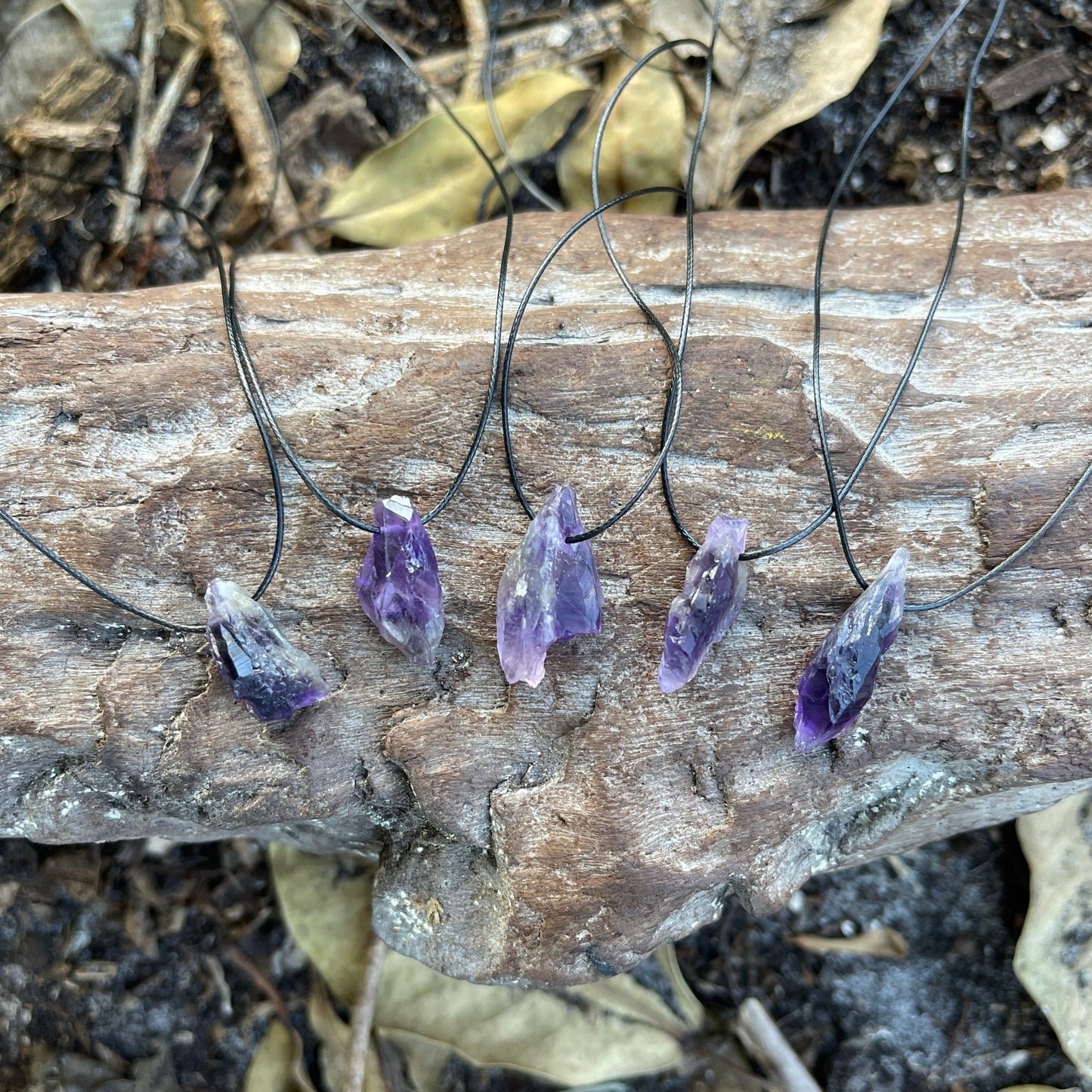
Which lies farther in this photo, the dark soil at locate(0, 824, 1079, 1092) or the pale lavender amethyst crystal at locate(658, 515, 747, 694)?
the dark soil at locate(0, 824, 1079, 1092)

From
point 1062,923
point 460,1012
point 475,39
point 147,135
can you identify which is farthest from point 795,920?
point 147,135

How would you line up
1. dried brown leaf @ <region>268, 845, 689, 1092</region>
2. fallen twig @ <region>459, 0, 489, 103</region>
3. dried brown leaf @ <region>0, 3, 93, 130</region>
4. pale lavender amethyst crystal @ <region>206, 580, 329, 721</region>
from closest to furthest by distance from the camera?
pale lavender amethyst crystal @ <region>206, 580, 329, 721</region>, dried brown leaf @ <region>268, 845, 689, 1092</region>, dried brown leaf @ <region>0, 3, 93, 130</region>, fallen twig @ <region>459, 0, 489, 103</region>

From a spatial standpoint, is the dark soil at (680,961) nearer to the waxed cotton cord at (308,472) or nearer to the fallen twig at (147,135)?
the waxed cotton cord at (308,472)

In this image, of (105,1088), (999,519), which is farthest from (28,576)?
(999,519)

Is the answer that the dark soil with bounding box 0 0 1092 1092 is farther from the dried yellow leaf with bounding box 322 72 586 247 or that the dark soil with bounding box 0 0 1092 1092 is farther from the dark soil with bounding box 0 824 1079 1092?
the dried yellow leaf with bounding box 322 72 586 247

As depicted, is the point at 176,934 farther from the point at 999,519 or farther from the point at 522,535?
the point at 999,519

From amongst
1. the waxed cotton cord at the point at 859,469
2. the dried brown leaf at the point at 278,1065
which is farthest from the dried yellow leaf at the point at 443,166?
the dried brown leaf at the point at 278,1065

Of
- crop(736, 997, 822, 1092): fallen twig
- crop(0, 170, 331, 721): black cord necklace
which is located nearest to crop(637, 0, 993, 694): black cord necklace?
crop(0, 170, 331, 721): black cord necklace
